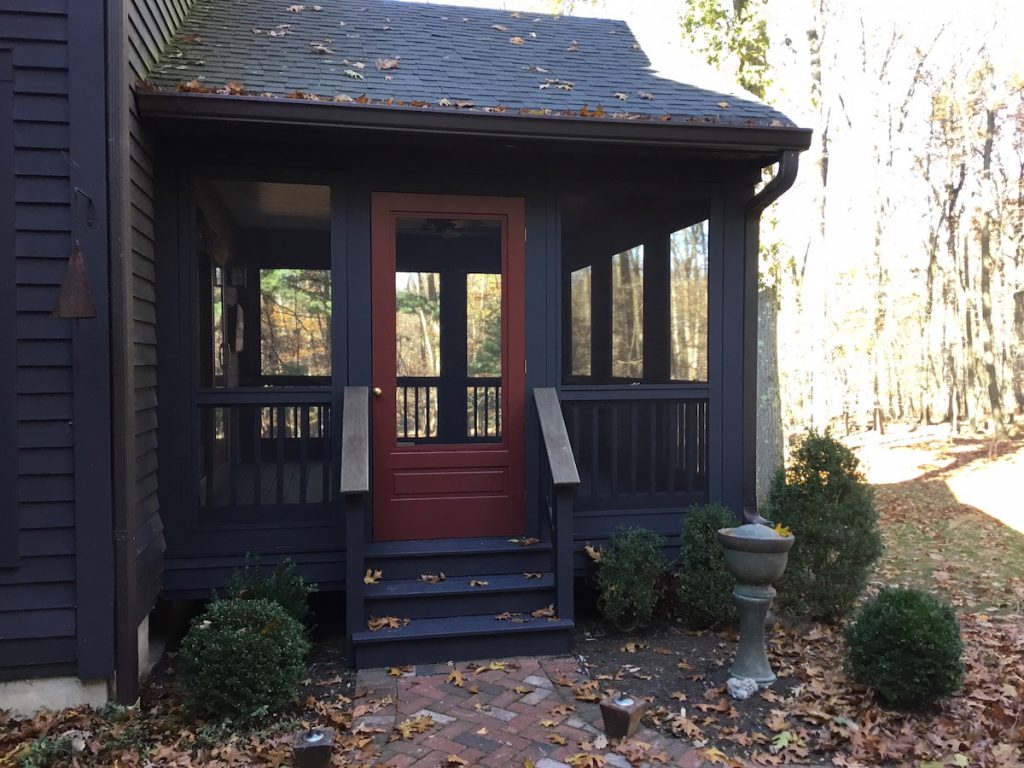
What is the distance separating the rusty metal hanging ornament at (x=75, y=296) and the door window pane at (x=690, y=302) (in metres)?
3.45

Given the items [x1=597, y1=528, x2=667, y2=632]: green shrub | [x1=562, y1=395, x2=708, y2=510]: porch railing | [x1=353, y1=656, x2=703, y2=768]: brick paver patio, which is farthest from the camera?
[x1=562, y1=395, x2=708, y2=510]: porch railing

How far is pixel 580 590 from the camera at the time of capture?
4.99 metres

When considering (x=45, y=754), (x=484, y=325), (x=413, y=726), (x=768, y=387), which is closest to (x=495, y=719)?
(x=413, y=726)

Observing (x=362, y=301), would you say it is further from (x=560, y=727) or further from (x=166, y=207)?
(x=560, y=727)

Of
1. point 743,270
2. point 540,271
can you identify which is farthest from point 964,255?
point 540,271

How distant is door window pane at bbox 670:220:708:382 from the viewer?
4945mm

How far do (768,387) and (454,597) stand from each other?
5.20m

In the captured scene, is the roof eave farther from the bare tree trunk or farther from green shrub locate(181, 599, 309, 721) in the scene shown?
the bare tree trunk

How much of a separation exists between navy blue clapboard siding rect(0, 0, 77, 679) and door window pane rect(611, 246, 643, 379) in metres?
3.27

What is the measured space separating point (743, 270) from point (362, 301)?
2457mm

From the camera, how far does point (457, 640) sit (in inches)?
157

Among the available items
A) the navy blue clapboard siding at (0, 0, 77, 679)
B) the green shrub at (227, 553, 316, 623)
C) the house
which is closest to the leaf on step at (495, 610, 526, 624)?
the house

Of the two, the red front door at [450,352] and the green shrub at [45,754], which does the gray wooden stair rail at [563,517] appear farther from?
the green shrub at [45,754]

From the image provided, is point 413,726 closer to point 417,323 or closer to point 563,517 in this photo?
point 563,517
